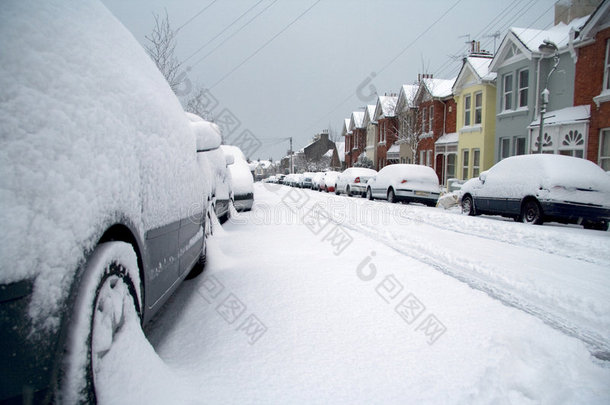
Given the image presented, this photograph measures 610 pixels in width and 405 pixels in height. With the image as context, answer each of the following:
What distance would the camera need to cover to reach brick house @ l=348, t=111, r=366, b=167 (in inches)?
1801

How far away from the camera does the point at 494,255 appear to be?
5648mm

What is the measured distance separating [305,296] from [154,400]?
1923 millimetres

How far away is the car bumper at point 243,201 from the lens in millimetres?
9984

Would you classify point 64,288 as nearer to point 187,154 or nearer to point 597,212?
point 187,154

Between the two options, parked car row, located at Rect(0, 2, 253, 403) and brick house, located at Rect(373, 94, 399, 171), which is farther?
brick house, located at Rect(373, 94, 399, 171)

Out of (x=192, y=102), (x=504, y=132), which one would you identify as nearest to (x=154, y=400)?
(x=192, y=102)

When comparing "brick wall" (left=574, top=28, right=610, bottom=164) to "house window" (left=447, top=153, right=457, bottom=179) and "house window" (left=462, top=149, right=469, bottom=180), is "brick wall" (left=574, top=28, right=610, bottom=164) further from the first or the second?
"house window" (left=447, top=153, right=457, bottom=179)

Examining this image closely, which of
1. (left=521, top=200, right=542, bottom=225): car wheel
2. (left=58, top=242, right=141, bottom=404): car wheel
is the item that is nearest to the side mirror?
(left=58, top=242, right=141, bottom=404): car wheel

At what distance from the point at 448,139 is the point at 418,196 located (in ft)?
39.7

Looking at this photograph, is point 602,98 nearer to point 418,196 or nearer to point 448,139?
point 418,196

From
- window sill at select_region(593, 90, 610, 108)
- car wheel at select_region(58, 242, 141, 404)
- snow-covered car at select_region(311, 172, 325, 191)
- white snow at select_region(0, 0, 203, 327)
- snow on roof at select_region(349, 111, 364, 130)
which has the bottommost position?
snow-covered car at select_region(311, 172, 325, 191)

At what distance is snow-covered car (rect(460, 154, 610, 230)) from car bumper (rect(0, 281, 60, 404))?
388 inches

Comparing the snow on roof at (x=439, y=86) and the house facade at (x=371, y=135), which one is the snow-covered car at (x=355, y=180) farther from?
the house facade at (x=371, y=135)

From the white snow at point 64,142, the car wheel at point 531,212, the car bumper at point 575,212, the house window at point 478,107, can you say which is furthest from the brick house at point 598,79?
the white snow at point 64,142
